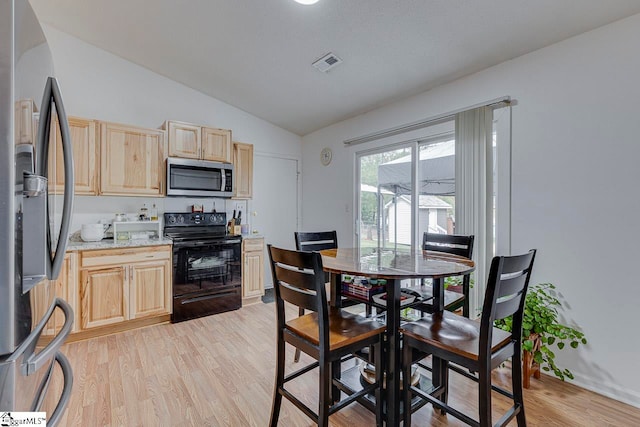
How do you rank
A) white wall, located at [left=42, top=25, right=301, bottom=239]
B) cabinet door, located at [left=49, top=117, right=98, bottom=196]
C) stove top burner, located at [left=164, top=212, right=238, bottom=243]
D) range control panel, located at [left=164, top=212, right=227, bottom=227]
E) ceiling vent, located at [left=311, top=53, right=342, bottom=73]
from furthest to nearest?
range control panel, located at [left=164, top=212, right=227, bottom=227] → stove top burner, located at [left=164, top=212, right=238, bottom=243] → white wall, located at [left=42, top=25, right=301, bottom=239] → cabinet door, located at [left=49, top=117, right=98, bottom=196] → ceiling vent, located at [left=311, top=53, right=342, bottom=73]

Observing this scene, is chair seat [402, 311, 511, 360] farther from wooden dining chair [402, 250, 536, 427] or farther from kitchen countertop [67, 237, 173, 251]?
kitchen countertop [67, 237, 173, 251]

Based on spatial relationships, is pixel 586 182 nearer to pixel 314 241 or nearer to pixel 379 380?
pixel 379 380

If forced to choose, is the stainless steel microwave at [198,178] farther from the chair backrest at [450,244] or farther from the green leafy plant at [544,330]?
the green leafy plant at [544,330]

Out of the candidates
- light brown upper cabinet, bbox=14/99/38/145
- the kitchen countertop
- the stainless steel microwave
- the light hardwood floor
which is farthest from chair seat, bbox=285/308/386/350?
the stainless steel microwave

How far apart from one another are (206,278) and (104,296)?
944 mm

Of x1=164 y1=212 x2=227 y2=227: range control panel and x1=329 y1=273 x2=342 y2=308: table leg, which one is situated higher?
x1=164 y1=212 x2=227 y2=227: range control panel

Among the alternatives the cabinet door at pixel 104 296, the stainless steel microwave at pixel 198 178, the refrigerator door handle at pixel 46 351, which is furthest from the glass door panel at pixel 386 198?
the refrigerator door handle at pixel 46 351

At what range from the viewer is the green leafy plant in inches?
→ 79.4

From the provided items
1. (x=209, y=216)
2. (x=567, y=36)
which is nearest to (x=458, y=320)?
(x=567, y=36)

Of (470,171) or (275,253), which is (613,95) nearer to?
(470,171)

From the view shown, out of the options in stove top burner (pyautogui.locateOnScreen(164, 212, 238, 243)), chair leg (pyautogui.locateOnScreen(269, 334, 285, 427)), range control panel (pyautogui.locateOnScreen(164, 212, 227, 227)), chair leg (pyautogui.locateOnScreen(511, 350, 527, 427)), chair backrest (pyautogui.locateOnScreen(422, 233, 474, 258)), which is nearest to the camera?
chair leg (pyautogui.locateOnScreen(511, 350, 527, 427))

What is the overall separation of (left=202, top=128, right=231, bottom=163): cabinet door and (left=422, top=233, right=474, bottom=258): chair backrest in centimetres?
258

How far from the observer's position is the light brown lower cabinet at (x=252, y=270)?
148 inches

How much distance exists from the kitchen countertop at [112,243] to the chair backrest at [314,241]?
1502 millimetres
